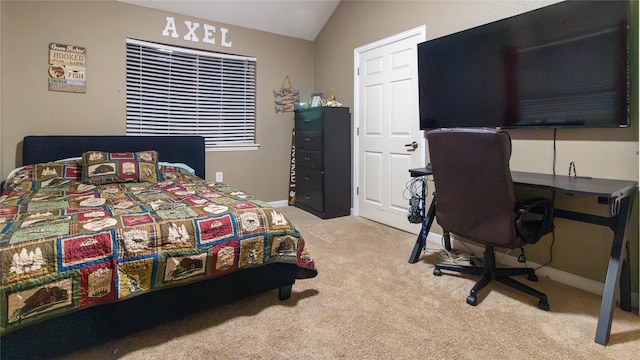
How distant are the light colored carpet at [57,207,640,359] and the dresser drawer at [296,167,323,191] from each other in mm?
1724

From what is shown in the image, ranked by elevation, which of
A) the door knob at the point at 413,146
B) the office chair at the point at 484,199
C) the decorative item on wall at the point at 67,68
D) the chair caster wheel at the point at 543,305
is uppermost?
the decorative item on wall at the point at 67,68

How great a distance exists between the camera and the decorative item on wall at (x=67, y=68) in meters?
3.13

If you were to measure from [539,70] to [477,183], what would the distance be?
98 cm

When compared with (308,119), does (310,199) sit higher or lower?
lower

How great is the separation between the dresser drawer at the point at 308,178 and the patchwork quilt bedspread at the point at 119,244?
174 centimetres

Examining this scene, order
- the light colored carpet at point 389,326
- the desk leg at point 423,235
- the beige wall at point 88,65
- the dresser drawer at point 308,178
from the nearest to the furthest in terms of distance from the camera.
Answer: the light colored carpet at point 389,326 → the desk leg at point 423,235 → the beige wall at point 88,65 → the dresser drawer at point 308,178

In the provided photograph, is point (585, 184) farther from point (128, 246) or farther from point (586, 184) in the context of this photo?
point (128, 246)

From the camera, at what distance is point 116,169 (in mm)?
2832

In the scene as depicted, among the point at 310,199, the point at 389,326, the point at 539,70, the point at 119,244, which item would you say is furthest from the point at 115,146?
the point at 539,70

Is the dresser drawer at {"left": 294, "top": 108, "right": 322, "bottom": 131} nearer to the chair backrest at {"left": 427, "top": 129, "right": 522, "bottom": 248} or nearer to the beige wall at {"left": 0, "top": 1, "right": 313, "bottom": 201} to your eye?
the beige wall at {"left": 0, "top": 1, "right": 313, "bottom": 201}

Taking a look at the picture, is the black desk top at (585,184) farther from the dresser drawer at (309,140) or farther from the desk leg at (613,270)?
the dresser drawer at (309,140)

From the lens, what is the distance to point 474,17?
8.85ft

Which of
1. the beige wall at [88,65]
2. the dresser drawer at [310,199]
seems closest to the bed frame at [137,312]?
the dresser drawer at [310,199]

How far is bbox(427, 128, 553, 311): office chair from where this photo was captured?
180 centimetres
